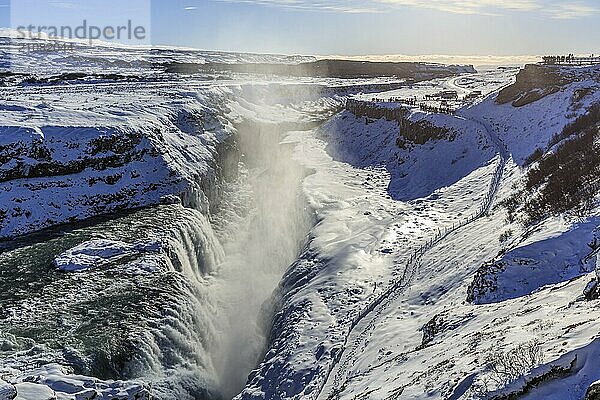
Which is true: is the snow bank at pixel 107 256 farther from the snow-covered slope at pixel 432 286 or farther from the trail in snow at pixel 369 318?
the trail in snow at pixel 369 318

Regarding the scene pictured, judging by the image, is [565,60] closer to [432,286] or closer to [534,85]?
[534,85]

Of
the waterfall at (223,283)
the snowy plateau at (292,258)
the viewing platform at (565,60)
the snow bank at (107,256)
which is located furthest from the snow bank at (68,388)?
the viewing platform at (565,60)

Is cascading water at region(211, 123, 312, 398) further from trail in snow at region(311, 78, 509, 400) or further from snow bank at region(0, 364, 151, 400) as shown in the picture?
snow bank at region(0, 364, 151, 400)

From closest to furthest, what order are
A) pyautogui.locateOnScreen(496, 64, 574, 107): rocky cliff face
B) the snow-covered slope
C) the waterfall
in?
the snow-covered slope → the waterfall → pyautogui.locateOnScreen(496, 64, 574, 107): rocky cliff face

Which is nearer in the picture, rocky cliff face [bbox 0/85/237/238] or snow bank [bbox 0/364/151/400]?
snow bank [bbox 0/364/151/400]

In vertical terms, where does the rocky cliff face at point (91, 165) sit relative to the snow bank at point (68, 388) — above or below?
above

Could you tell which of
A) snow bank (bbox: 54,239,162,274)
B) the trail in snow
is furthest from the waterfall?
the trail in snow

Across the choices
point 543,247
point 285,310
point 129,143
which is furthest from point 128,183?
point 543,247

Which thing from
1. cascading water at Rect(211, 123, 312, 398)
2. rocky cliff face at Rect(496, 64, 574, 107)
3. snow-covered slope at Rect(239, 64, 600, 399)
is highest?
rocky cliff face at Rect(496, 64, 574, 107)
